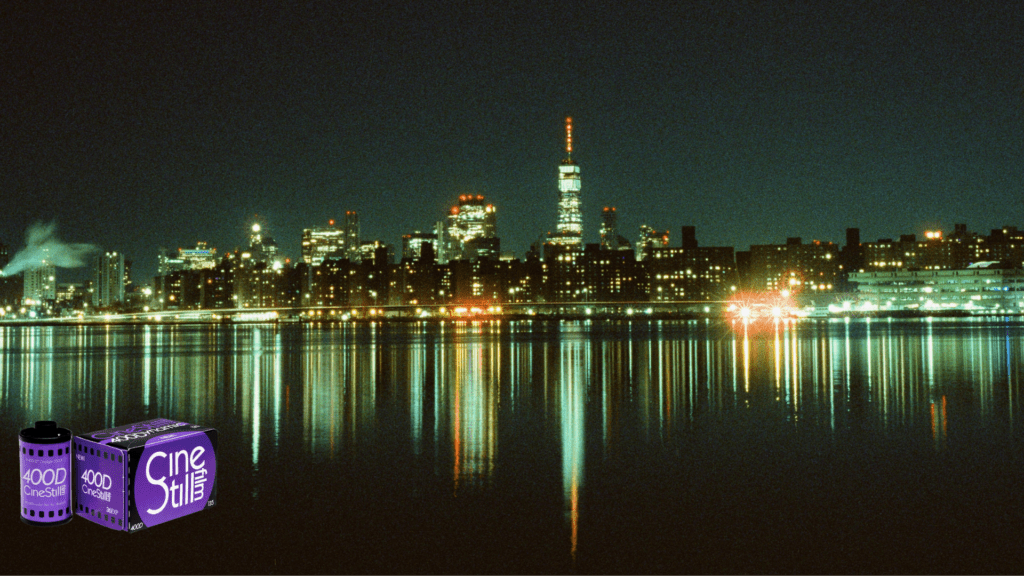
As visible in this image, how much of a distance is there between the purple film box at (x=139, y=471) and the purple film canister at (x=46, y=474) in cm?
12

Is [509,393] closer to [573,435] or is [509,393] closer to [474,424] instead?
[474,424]

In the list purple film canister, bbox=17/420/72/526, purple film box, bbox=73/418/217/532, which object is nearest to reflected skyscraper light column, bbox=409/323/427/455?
purple film box, bbox=73/418/217/532

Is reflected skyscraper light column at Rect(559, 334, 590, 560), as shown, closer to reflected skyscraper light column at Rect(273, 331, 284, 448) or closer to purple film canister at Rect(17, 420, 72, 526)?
purple film canister at Rect(17, 420, 72, 526)

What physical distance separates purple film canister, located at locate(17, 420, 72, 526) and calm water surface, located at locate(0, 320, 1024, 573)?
1.14ft

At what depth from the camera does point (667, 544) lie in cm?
→ 766

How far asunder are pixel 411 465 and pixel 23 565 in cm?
515

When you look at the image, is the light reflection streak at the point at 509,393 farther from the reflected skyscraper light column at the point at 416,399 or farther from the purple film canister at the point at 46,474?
the purple film canister at the point at 46,474

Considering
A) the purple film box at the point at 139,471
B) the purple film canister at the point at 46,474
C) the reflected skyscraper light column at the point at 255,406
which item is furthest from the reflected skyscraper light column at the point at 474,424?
the purple film canister at the point at 46,474

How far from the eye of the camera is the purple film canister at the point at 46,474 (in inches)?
266

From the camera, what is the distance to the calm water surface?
24.3 ft

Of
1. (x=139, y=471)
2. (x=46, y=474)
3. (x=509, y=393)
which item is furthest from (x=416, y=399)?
(x=139, y=471)

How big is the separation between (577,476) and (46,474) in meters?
5.87

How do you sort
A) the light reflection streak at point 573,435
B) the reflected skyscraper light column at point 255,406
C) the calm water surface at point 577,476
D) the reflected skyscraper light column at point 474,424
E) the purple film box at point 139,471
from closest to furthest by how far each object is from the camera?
the purple film box at point 139,471 < the calm water surface at point 577,476 < the light reflection streak at point 573,435 < the reflected skyscraper light column at point 474,424 < the reflected skyscraper light column at point 255,406

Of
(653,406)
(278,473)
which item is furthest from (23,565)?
(653,406)
